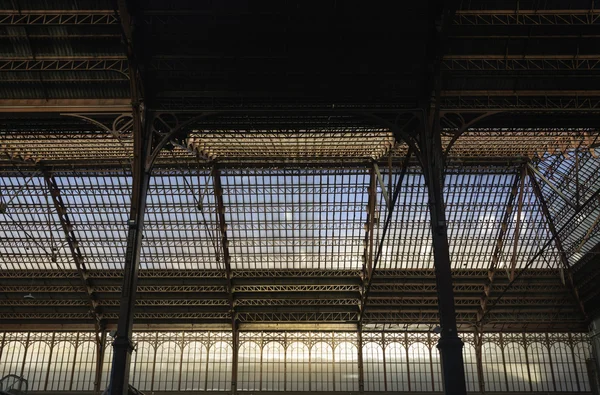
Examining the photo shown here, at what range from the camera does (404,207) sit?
160ft

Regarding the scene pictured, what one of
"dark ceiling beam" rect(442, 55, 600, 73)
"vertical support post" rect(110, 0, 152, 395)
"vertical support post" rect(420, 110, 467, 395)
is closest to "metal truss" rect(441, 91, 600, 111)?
"dark ceiling beam" rect(442, 55, 600, 73)

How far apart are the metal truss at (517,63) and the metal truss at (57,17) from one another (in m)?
14.5

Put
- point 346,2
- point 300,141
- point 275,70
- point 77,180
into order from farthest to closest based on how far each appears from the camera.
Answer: point 77,180, point 300,141, point 275,70, point 346,2

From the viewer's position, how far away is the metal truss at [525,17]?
898 inches

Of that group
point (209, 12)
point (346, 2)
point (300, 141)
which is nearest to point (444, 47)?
point (346, 2)

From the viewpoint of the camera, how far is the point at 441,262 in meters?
21.6

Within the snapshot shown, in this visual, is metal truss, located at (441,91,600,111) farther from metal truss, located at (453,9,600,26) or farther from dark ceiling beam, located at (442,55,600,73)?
metal truss, located at (453,9,600,26)

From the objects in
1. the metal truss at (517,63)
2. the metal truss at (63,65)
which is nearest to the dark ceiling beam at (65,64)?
the metal truss at (63,65)

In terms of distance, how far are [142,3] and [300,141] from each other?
18358 mm

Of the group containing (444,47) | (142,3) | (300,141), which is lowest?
(444,47)

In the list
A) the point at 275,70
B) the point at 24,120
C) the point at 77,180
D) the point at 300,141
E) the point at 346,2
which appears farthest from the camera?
the point at 77,180

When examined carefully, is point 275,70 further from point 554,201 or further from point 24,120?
point 554,201

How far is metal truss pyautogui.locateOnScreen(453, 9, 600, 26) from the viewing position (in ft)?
74.8

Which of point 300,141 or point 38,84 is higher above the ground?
point 300,141
